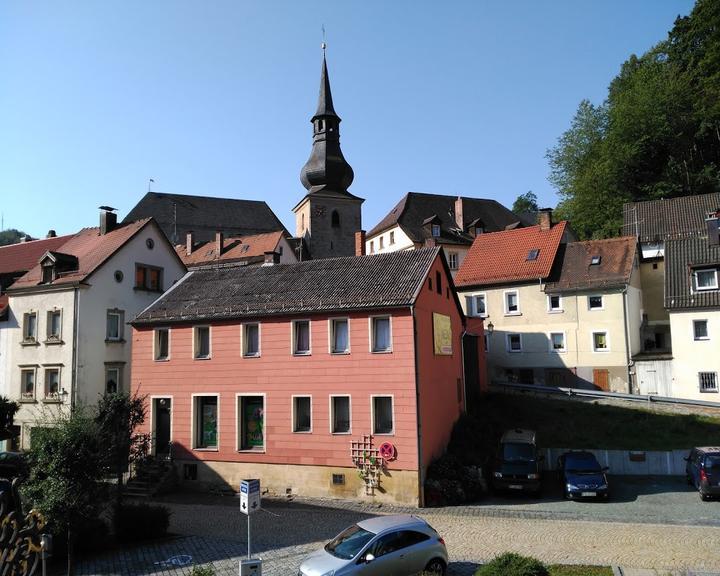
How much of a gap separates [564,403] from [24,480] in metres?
26.2

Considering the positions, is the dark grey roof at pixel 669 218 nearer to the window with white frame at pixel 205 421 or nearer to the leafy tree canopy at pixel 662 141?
the leafy tree canopy at pixel 662 141

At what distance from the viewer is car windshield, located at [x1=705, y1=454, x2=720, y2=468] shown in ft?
69.9

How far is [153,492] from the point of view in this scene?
80.9ft

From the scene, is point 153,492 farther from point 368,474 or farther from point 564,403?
point 564,403

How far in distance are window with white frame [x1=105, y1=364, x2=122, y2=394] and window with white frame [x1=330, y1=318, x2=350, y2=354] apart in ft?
51.3

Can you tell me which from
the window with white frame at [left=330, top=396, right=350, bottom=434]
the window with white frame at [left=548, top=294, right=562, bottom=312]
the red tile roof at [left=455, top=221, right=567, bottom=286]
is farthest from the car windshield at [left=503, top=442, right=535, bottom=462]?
the red tile roof at [left=455, top=221, right=567, bottom=286]

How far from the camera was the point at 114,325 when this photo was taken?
33.9 metres

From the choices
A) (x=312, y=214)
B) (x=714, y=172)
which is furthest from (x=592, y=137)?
(x=312, y=214)

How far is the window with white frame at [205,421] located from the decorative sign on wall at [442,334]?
980 centimetres

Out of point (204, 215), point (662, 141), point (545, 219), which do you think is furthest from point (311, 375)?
point (204, 215)

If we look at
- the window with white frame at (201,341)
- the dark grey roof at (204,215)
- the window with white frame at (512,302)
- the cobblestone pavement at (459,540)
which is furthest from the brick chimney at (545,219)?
the dark grey roof at (204,215)

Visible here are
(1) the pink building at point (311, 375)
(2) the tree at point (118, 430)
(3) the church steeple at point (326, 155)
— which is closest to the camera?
(2) the tree at point (118, 430)

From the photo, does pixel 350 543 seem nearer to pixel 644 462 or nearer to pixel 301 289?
pixel 301 289

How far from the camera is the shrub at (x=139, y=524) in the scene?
707 inches
